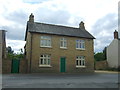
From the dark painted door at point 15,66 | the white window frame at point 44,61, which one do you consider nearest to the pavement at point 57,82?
the dark painted door at point 15,66

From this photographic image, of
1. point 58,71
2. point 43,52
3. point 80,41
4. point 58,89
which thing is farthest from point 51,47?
point 58,89

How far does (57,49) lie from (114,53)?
1854 cm

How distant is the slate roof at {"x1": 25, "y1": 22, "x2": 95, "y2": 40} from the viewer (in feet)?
84.6

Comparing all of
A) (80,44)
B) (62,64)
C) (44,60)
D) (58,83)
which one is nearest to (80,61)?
(80,44)

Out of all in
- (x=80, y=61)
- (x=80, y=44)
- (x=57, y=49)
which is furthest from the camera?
(x=80, y=44)

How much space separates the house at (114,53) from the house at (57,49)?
37.9 feet

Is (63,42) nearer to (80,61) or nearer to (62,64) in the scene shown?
(62,64)

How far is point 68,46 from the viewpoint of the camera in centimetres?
2661

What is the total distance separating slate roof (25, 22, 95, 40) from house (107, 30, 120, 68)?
11.3 m

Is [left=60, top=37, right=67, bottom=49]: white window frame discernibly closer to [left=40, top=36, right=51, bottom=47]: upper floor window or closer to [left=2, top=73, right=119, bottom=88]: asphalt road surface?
[left=40, top=36, right=51, bottom=47]: upper floor window

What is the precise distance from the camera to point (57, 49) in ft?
84.3

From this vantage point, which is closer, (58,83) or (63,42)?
(58,83)

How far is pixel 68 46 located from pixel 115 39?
17254 millimetres

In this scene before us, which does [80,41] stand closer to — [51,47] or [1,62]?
[51,47]
